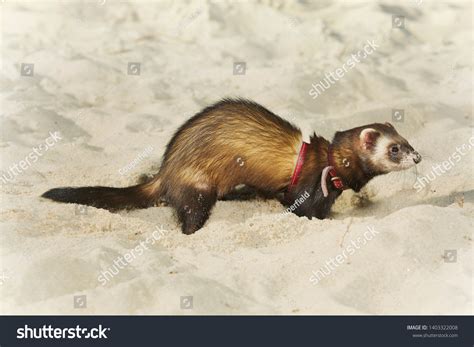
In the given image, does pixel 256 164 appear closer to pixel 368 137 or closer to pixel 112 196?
pixel 368 137

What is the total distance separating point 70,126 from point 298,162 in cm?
190

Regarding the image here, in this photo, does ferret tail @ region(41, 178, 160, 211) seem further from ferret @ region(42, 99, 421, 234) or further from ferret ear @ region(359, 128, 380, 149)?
ferret ear @ region(359, 128, 380, 149)

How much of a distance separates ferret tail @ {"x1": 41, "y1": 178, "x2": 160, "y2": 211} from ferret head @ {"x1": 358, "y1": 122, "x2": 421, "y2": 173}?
3.70 feet

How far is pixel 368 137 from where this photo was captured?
14.6 feet

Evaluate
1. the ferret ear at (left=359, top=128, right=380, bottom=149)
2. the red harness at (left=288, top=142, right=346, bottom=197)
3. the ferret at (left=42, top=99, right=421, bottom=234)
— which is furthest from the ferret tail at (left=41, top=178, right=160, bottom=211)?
the ferret ear at (left=359, top=128, right=380, bottom=149)

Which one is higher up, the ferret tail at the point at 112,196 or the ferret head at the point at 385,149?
the ferret head at the point at 385,149

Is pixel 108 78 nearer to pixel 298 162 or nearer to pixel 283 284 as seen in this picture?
pixel 298 162

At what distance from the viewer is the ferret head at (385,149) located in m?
4.44

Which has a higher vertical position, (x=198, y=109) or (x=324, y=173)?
(x=324, y=173)

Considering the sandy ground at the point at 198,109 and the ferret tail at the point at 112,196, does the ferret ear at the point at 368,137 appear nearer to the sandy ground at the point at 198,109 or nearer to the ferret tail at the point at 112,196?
the sandy ground at the point at 198,109

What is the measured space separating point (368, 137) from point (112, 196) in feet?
4.55

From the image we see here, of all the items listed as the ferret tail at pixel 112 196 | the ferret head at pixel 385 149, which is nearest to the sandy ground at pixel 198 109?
the ferret tail at pixel 112 196

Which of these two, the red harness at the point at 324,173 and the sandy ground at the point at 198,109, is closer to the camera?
the sandy ground at the point at 198,109

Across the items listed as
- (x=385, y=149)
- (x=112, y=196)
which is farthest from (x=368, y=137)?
(x=112, y=196)
